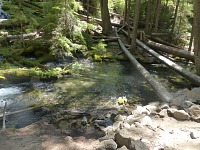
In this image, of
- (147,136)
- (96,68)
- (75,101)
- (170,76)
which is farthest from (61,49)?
(147,136)

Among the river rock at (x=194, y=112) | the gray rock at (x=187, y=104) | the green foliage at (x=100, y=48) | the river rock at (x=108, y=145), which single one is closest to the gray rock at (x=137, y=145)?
the river rock at (x=108, y=145)

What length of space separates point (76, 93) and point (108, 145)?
4.46 metres

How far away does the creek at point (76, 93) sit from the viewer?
7.57 m

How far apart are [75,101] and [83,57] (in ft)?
23.6

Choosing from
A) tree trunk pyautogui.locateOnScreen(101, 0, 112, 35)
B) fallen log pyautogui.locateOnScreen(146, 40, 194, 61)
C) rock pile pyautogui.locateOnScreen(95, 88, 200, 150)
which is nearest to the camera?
rock pile pyautogui.locateOnScreen(95, 88, 200, 150)

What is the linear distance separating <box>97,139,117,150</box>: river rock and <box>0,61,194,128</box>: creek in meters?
2.65

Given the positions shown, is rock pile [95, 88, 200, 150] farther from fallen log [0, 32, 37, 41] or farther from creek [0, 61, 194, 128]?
fallen log [0, 32, 37, 41]

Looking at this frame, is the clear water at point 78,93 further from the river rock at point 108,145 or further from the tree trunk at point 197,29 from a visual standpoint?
the river rock at point 108,145

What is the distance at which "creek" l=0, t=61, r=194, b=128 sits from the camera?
7.57 metres

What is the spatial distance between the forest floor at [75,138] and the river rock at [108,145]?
24 centimetres

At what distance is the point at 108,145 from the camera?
4.79m

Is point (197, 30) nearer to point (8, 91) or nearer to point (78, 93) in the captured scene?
point (78, 93)

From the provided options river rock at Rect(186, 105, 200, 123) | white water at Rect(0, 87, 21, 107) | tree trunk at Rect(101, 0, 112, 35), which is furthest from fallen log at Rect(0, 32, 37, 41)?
river rock at Rect(186, 105, 200, 123)

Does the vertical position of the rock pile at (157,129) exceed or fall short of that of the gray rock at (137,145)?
it falls short
